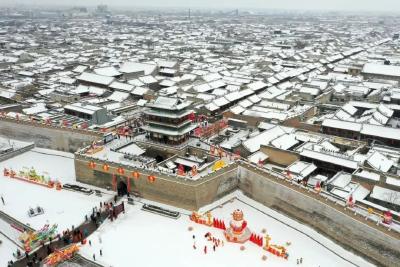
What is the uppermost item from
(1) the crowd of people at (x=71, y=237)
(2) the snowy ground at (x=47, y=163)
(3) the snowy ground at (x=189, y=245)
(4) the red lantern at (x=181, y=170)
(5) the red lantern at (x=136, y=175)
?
(4) the red lantern at (x=181, y=170)

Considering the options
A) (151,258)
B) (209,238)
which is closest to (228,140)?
(209,238)

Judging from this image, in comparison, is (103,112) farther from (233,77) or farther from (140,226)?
(233,77)

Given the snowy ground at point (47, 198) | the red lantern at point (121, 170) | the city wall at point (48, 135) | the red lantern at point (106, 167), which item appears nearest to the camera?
the snowy ground at point (47, 198)

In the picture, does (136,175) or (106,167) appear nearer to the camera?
(136,175)

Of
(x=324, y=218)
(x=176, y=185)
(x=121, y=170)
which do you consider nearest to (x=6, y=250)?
(x=121, y=170)

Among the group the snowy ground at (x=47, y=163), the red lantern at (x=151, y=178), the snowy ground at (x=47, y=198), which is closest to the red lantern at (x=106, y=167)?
the snowy ground at (x=47, y=198)

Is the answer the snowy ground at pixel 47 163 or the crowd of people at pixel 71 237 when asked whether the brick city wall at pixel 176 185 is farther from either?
the snowy ground at pixel 47 163

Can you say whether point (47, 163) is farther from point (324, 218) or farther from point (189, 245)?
point (324, 218)
